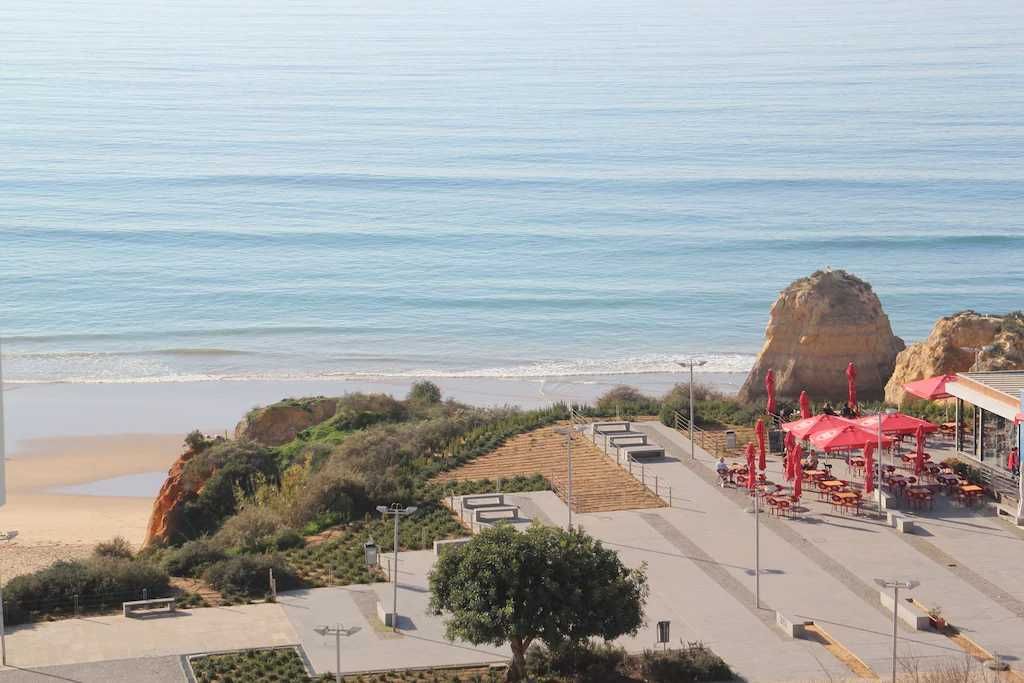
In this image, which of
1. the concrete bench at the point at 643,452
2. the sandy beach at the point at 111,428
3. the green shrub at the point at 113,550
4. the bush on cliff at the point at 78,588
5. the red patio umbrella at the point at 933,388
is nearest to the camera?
the bush on cliff at the point at 78,588

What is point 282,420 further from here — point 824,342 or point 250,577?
point 250,577

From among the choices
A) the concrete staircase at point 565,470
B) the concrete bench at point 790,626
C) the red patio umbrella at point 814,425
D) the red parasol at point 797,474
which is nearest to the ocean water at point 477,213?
the concrete staircase at point 565,470

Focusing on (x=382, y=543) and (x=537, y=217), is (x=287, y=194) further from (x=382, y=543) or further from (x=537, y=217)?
(x=382, y=543)

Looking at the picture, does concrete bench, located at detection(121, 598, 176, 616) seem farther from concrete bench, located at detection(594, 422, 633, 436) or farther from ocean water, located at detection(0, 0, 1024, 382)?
ocean water, located at detection(0, 0, 1024, 382)

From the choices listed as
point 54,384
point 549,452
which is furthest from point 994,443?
point 54,384

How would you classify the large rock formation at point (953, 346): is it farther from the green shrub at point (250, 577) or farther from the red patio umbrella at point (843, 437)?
the green shrub at point (250, 577)

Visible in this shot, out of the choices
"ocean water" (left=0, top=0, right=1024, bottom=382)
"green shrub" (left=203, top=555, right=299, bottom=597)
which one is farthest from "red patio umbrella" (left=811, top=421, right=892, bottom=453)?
"ocean water" (left=0, top=0, right=1024, bottom=382)

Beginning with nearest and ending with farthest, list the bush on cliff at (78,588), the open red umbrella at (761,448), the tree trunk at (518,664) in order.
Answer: the tree trunk at (518,664) < the bush on cliff at (78,588) < the open red umbrella at (761,448)

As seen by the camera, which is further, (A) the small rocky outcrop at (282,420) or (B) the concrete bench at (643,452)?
(A) the small rocky outcrop at (282,420)

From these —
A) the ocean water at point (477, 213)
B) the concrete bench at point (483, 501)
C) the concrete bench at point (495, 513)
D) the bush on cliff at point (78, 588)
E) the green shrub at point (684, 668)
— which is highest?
the ocean water at point (477, 213)
